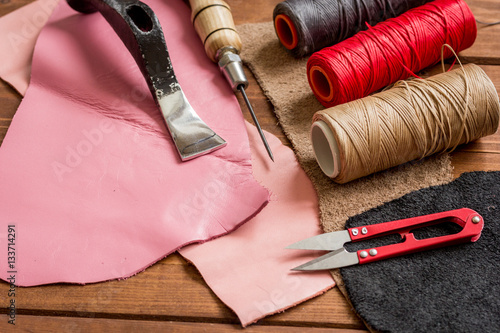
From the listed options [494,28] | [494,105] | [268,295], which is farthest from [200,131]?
[494,28]

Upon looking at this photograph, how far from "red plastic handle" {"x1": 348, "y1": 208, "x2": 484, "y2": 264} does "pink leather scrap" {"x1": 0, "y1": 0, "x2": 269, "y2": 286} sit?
0.72ft

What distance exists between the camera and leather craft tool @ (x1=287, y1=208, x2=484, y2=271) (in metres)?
0.92

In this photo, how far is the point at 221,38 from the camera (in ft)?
3.93

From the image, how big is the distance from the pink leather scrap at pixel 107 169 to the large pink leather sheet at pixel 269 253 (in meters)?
0.03

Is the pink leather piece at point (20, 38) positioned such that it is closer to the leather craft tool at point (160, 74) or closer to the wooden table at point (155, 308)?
the leather craft tool at point (160, 74)

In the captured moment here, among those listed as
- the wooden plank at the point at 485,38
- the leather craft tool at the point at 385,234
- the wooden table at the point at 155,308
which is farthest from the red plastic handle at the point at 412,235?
the wooden plank at the point at 485,38

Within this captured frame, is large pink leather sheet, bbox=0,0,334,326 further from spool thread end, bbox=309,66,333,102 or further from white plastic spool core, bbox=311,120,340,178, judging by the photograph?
spool thread end, bbox=309,66,333,102

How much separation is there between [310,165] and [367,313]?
343mm

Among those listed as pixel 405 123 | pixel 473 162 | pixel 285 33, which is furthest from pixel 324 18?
pixel 473 162

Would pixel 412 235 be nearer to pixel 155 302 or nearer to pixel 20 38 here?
pixel 155 302

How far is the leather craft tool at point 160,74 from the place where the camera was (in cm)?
109

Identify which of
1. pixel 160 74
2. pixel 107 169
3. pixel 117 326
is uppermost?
pixel 160 74

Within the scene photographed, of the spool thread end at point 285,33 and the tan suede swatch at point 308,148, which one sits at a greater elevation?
the spool thread end at point 285,33

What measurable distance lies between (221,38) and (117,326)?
68cm
